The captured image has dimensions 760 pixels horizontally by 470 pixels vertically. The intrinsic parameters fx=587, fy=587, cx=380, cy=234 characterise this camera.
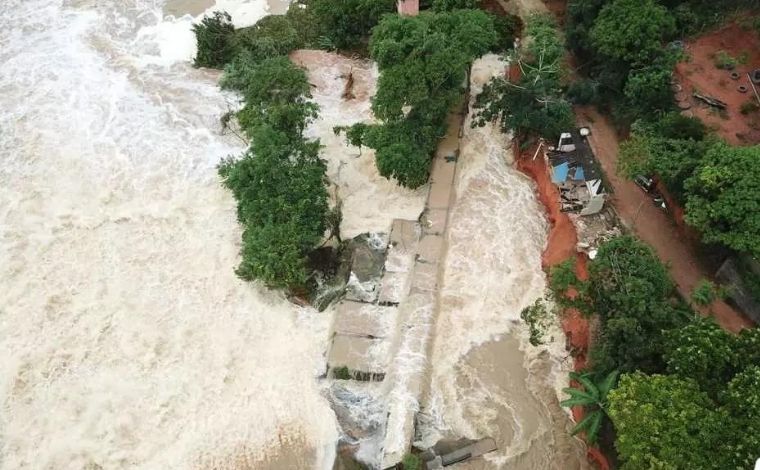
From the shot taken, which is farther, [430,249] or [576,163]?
[576,163]

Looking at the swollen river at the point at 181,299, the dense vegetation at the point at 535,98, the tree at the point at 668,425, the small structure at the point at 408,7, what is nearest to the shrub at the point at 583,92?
the dense vegetation at the point at 535,98

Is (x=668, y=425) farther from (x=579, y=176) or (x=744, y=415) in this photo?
(x=579, y=176)

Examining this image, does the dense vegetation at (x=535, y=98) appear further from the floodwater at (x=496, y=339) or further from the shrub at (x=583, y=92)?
the floodwater at (x=496, y=339)

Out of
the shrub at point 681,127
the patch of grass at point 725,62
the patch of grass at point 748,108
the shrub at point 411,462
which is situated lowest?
the shrub at point 411,462

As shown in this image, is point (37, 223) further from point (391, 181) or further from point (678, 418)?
point (678, 418)

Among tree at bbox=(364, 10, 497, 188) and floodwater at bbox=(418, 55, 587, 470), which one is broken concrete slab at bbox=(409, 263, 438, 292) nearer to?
floodwater at bbox=(418, 55, 587, 470)

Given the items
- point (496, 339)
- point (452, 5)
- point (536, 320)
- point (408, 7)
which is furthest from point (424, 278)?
point (452, 5)
